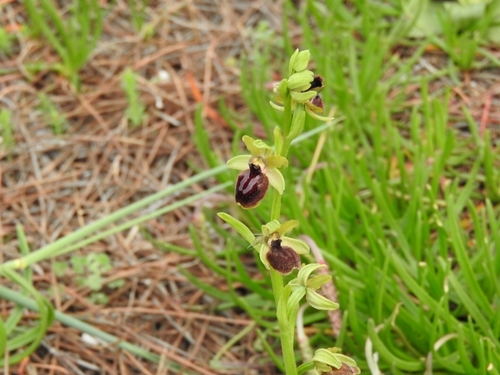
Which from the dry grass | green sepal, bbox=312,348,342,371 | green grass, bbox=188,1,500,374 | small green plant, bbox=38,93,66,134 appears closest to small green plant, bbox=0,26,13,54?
the dry grass

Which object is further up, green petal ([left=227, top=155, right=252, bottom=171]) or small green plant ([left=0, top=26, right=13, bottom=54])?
green petal ([left=227, top=155, right=252, bottom=171])

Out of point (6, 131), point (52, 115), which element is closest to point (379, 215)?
point (52, 115)

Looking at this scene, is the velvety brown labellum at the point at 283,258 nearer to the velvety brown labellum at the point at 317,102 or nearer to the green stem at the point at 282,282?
the green stem at the point at 282,282

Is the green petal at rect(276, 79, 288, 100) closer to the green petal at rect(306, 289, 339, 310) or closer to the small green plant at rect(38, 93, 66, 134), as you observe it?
the green petal at rect(306, 289, 339, 310)

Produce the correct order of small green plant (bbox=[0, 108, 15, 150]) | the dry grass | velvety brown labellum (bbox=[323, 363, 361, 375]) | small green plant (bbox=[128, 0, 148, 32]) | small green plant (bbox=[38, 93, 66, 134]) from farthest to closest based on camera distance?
small green plant (bbox=[128, 0, 148, 32]), small green plant (bbox=[38, 93, 66, 134]), small green plant (bbox=[0, 108, 15, 150]), the dry grass, velvety brown labellum (bbox=[323, 363, 361, 375])

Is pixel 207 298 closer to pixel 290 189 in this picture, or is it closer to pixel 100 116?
pixel 290 189

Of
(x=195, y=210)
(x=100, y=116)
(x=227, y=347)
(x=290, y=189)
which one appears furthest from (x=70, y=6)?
(x=227, y=347)
